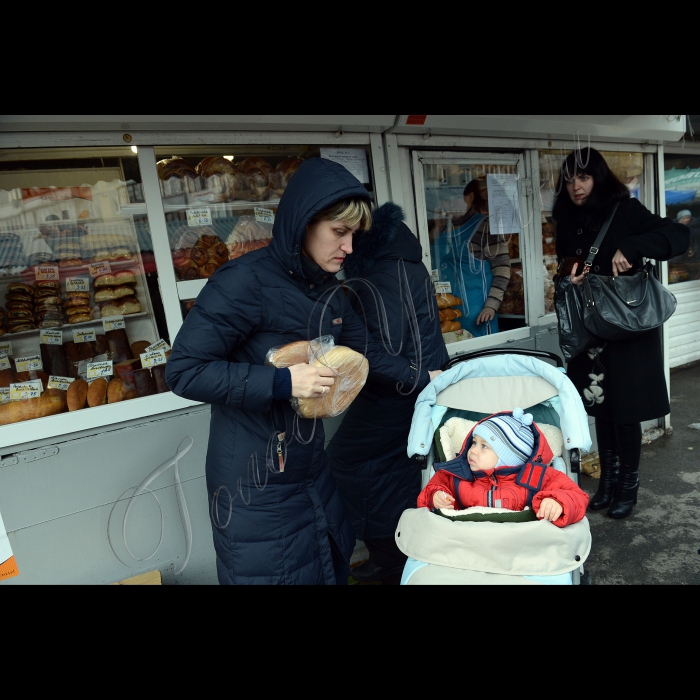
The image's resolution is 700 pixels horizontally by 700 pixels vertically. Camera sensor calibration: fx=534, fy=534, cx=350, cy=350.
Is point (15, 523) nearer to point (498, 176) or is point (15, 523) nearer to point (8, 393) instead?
point (8, 393)

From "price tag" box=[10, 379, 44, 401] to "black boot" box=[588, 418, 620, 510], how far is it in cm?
352

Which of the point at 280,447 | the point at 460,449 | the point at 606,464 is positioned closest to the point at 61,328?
the point at 280,447

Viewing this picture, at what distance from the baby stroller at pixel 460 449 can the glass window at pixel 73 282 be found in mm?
1588

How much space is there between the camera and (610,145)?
4.77m

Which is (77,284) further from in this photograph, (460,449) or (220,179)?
(460,449)

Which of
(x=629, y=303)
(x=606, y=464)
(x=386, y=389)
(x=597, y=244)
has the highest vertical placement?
(x=597, y=244)

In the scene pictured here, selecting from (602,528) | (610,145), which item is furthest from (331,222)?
(610,145)

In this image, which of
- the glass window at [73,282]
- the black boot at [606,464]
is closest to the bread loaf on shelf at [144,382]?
the glass window at [73,282]

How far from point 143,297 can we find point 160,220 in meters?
0.52

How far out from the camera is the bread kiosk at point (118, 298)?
8.73ft

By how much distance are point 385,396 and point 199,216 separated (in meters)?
1.54

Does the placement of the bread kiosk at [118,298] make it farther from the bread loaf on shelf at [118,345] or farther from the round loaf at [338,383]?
the round loaf at [338,383]

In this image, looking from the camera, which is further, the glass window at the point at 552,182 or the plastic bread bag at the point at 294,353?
the glass window at the point at 552,182

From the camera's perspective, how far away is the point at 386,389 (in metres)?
2.95
